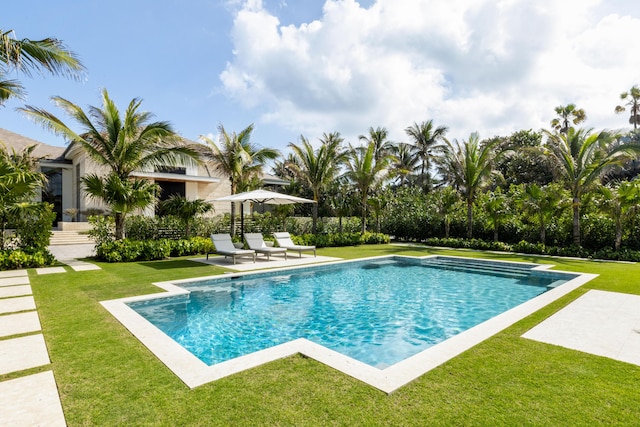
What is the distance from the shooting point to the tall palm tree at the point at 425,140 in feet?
115

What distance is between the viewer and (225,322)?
21.4 ft

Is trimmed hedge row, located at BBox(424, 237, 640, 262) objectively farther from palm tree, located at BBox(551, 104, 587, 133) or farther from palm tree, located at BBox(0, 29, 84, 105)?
palm tree, located at BBox(551, 104, 587, 133)

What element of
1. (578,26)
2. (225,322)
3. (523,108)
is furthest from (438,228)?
(225,322)

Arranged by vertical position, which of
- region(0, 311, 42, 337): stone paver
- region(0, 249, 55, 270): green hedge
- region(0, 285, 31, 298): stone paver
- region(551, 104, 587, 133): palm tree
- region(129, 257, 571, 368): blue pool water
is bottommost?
region(129, 257, 571, 368): blue pool water

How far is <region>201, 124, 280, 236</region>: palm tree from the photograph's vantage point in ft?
53.2

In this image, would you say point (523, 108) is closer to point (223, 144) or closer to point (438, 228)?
point (438, 228)

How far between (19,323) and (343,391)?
5.20m

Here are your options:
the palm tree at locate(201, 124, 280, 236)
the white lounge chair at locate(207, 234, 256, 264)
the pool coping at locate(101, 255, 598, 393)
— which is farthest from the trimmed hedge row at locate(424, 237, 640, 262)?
the white lounge chair at locate(207, 234, 256, 264)

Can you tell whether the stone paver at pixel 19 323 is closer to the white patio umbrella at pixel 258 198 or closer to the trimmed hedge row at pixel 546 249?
the white patio umbrella at pixel 258 198

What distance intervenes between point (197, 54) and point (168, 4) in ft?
8.22

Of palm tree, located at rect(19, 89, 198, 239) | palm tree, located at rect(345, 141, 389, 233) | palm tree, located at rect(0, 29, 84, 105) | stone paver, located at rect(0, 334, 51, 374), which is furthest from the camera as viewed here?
palm tree, located at rect(345, 141, 389, 233)

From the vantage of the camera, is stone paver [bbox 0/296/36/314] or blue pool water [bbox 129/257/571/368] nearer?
blue pool water [bbox 129/257/571/368]

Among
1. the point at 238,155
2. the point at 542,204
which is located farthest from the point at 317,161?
the point at 542,204

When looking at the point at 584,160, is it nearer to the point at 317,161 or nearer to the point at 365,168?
the point at 365,168
